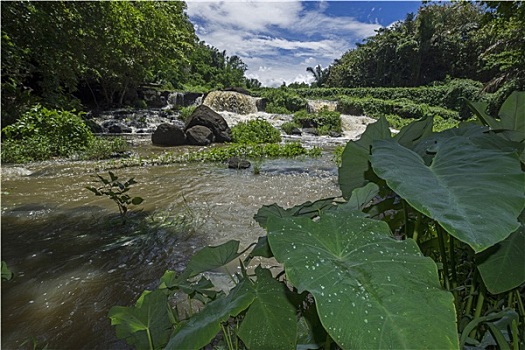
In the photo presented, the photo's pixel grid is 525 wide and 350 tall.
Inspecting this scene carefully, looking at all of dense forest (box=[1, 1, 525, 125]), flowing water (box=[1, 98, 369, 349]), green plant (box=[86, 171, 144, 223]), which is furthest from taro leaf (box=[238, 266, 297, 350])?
dense forest (box=[1, 1, 525, 125])

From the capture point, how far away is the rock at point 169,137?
10000 millimetres

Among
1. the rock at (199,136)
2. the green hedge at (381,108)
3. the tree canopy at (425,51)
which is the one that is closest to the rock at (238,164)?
the rock at (199,136)

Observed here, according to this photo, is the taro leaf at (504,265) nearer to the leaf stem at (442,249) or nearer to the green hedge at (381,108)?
the leaf stem at (442,249)

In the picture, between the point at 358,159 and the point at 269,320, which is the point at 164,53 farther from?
the point at 269,320

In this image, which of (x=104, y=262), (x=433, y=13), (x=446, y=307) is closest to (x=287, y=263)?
(x=446, y=307)

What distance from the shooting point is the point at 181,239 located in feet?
10.2

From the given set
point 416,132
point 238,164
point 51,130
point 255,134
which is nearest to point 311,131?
point 255,134

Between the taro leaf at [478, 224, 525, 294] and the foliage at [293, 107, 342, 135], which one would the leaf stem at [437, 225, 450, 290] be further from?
the foliage at [293, 107, 342, 135]

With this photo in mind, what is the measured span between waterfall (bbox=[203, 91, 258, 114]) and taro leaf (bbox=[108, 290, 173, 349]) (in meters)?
17.0

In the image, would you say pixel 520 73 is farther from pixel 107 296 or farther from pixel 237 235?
pixel 107 296

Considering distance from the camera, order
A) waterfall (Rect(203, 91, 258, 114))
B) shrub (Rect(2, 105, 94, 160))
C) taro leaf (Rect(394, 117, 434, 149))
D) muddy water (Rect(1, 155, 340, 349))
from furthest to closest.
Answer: waterfall (Rect(203, 91, 258, 114)) < shrub (Rect(2, 105, 94, 160)) < muddy water (Rect(1, 155, 340, 349)) < taro leaf (Rect(394, 117, 434, 149))

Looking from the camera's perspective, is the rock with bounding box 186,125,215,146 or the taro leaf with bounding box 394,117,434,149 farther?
the rock with bounding box 186,125,215,146

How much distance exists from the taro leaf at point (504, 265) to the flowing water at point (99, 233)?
1691 mm

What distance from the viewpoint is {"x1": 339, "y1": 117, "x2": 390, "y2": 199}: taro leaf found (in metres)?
1.02
